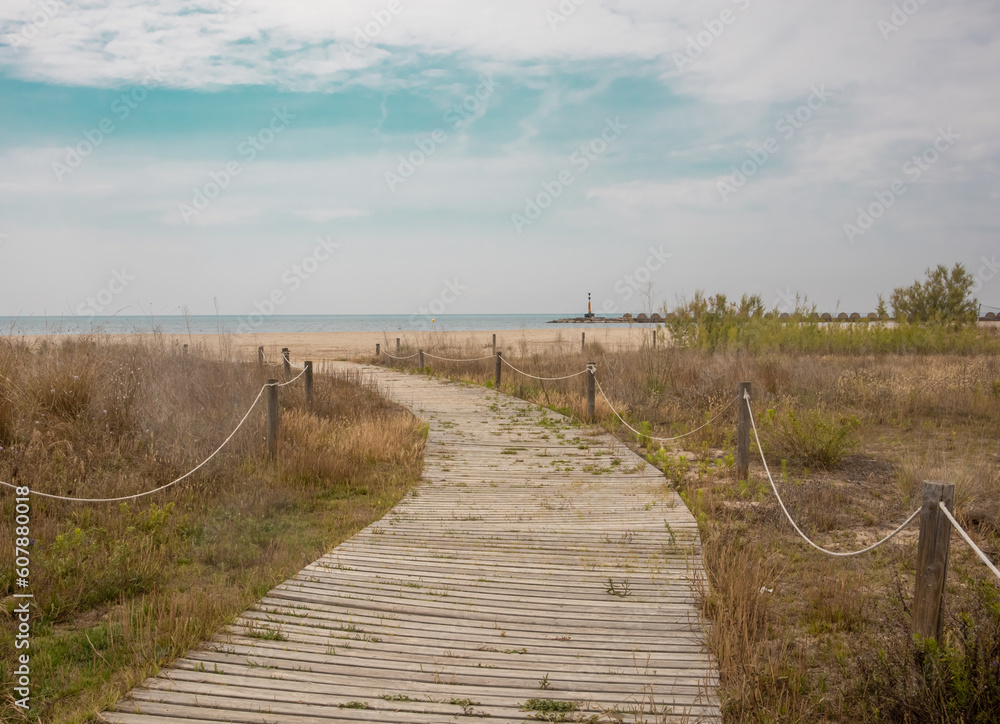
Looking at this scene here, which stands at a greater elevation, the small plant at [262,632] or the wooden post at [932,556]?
the wooden post at [932,556]

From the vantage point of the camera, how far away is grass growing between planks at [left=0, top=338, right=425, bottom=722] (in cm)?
378

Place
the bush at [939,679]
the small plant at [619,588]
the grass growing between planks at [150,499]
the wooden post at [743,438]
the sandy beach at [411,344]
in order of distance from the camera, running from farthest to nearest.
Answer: the sandy beach at [411,344] → the wooden post at [743,438] → the small plant at [619,588] → the grass growing between planks at [150,499] → the bush at [939,679]

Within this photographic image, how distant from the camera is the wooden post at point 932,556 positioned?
132 inches

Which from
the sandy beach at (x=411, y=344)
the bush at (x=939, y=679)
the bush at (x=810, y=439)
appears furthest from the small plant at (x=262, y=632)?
the bush at (x=810, y=439)

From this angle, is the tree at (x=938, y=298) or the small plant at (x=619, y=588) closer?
the small plant at (x=619, y=588)

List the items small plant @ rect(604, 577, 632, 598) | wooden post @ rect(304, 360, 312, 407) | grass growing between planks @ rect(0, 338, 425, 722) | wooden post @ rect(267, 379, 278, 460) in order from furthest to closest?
wooden post @ rect(304, 360, 312, 407) → wooden post @ rect(267, 379, 278, 460) → small plant @ rect(604, 577, 632, 598) → grass growing between planks @ rect(0, 338, 425, 722)

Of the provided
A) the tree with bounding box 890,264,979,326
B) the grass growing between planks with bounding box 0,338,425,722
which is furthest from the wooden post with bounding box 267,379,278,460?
the tree with bounding box 890,264,979,326

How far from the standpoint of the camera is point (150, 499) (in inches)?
253

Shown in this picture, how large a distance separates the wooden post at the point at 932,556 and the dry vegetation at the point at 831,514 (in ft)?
0.43

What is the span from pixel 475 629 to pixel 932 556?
2554 millimetres

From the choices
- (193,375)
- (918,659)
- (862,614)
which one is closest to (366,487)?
(193,375)

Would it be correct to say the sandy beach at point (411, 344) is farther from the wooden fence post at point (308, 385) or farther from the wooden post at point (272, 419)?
the wooden post at point (272, 419)

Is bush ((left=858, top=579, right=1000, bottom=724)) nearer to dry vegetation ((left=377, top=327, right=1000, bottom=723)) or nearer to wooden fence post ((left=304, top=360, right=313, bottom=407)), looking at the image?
dry vegetation ((left=377, top=327, right=1000, bottom=723))

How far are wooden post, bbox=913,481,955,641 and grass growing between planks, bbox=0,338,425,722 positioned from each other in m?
3.94
